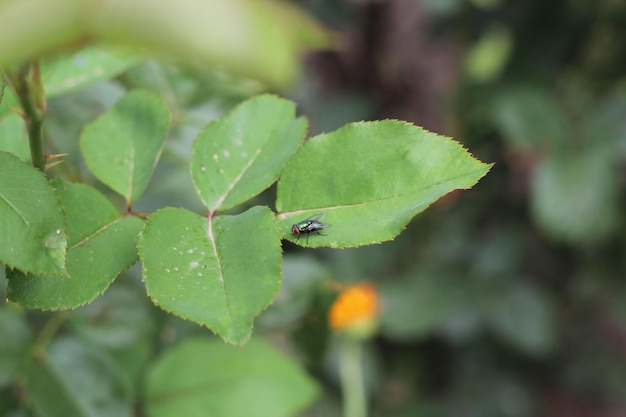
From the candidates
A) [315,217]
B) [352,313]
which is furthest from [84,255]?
[352,313]

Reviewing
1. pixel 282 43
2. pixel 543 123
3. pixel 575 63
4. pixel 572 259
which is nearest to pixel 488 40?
pixel 575 63

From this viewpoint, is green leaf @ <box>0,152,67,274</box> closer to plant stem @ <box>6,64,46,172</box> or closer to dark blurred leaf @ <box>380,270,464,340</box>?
plant stem @ <box>6,64,46,172</box>

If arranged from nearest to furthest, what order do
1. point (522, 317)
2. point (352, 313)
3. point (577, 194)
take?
point (352, 313), point (577, 194), point (522, 317)

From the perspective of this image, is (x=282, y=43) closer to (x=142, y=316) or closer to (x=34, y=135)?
(x=34, y=135)

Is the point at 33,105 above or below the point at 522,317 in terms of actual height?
above

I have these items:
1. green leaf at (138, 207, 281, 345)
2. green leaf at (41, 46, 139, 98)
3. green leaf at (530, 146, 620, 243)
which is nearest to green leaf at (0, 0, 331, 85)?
green leaf at (138, 207, 281, 345)

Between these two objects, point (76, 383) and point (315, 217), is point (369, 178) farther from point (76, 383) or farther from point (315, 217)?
point (76, 383)
